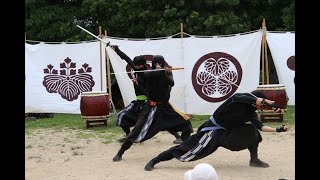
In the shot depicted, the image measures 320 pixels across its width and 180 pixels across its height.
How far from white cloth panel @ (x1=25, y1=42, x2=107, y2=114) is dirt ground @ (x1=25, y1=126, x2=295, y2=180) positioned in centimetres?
293

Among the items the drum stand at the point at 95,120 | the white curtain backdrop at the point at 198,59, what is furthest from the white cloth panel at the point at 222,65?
the drum stand at the point at 95,120

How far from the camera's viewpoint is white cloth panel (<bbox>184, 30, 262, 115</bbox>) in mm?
9953

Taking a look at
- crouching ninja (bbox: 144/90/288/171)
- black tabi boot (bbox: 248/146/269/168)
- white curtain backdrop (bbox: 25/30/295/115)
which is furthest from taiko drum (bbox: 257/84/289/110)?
crouching ninja (bbox: 144/90/288/171)

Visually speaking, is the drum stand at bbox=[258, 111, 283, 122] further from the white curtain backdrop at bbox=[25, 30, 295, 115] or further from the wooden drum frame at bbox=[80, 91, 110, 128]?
the wooden drum frame at bbox=[80, 91, 110, 128]

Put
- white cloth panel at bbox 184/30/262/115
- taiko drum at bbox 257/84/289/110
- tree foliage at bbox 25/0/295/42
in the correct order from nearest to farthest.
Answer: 1. taiko drum at bbox 257/84/289/110
2. white cloth panel at bbox 184/30/262/115
3. tree foliage at bbox 25/0/295/42

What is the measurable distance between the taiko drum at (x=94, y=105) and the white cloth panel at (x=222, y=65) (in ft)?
6.25

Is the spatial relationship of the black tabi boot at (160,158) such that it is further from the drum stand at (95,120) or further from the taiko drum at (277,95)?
the taiko drum at (277,95)

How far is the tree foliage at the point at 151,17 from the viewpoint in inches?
547

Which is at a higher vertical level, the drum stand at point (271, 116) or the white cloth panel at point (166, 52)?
the white cloth panel at point (166, 52)

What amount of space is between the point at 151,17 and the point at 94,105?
5.94 m

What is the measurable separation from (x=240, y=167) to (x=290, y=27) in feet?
30.8

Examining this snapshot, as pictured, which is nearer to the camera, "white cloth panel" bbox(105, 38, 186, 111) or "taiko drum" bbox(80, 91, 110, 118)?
"taiko drum" bbox(80, 91, 110, 118)

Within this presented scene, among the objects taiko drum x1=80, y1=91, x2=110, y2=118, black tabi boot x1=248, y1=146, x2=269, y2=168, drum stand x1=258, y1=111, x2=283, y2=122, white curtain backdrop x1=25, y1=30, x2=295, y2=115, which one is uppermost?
white curtain backdrop x1=25, y1=30, x2=295, y2=115
